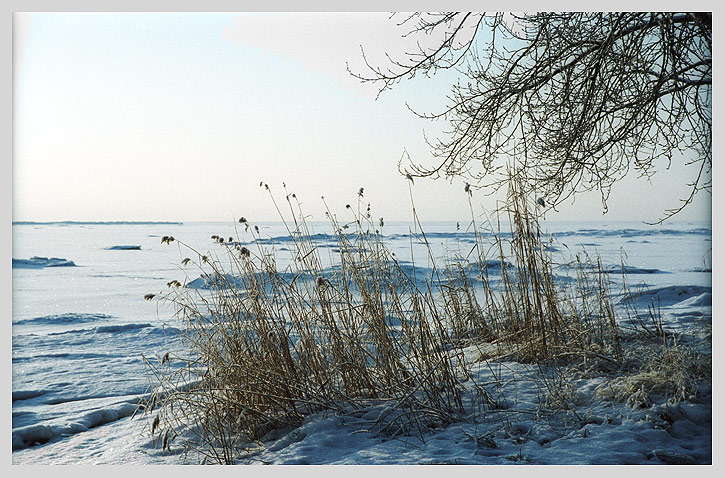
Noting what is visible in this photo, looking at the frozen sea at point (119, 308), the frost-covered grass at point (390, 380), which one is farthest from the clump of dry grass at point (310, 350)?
the frozen sea at point (119, 308)

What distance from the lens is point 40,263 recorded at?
2850mm

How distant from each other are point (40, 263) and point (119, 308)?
2.70ft

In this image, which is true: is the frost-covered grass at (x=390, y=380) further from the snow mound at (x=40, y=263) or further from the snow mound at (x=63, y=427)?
the snow mound at (x=40, y=263)

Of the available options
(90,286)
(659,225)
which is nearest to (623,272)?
(659,225)

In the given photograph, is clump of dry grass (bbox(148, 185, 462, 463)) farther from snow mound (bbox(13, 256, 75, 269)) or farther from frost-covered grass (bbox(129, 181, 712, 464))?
snow mound (bbox(13, 256, 75, 269))

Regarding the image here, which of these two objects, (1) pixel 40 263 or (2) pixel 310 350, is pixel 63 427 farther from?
(2) pixel 310 350

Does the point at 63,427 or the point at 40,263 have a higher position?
the point at 40,263

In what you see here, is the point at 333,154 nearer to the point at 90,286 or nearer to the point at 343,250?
the point at 343,250

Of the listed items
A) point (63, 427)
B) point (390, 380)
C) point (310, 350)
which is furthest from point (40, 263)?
point (390, 380)

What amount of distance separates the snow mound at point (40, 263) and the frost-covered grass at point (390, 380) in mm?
777

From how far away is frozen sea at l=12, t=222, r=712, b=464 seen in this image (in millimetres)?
2447

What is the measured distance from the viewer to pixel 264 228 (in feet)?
9.43

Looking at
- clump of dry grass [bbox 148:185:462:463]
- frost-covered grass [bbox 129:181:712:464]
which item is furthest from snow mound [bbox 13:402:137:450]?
clump of dry grass [bbox 148:185:462:463]

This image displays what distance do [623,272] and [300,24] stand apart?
7.76 ft
